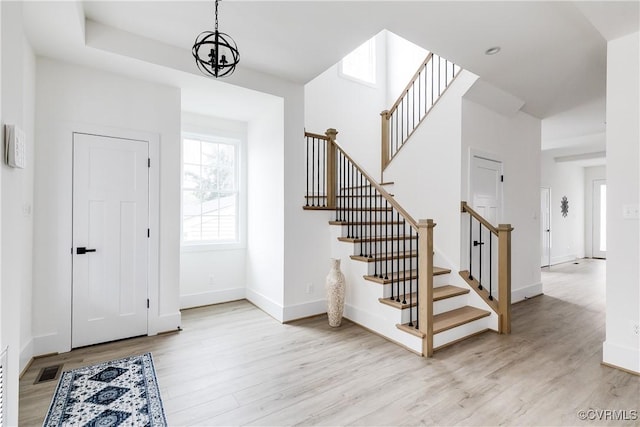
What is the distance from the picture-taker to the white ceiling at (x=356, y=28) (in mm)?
2395

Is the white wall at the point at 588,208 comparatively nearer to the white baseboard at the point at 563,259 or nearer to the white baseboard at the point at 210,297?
the white baseboard at the point at 563,259

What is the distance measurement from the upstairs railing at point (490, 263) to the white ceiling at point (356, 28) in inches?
70.6

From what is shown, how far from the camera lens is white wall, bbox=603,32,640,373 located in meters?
2.56

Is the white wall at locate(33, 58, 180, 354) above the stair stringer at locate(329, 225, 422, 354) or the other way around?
above

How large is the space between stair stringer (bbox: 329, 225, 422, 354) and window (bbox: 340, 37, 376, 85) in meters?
3.17

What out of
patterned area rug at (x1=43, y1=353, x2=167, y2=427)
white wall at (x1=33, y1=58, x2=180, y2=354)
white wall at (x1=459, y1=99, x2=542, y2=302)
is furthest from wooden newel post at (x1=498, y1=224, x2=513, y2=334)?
white wall at (x1=33, y1=58, x2=180, y2=354)

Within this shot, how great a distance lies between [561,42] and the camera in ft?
9.49

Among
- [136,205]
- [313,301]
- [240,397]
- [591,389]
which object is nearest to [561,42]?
[591,389]

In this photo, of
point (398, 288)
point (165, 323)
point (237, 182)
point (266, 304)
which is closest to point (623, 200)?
point (398, 288)

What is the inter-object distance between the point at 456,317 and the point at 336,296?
1.33 metres

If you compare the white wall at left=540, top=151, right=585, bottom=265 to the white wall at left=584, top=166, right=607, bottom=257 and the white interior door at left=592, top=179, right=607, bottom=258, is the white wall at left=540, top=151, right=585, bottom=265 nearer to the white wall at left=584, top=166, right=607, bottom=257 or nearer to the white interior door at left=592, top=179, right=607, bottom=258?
the white wall at left=584, top=166, right=607, bottom=257

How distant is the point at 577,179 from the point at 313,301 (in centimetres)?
961

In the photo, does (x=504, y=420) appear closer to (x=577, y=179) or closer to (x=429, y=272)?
(x=429, y=272)

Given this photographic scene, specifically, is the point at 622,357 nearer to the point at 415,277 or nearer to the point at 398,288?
the point at 415,277
